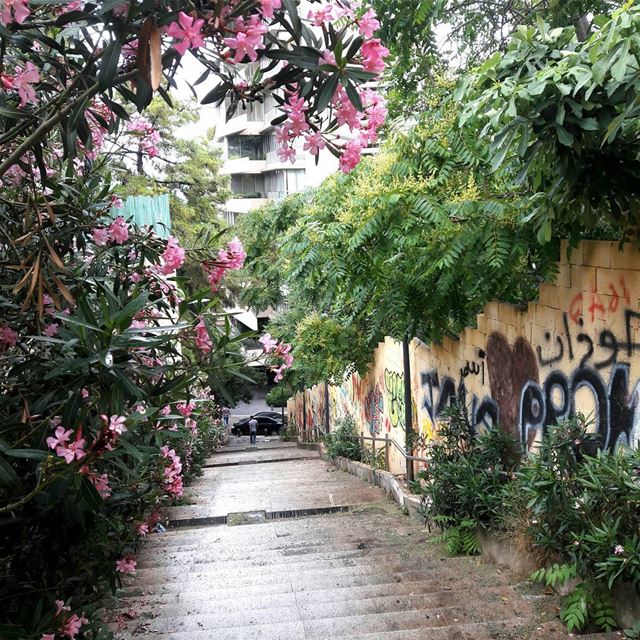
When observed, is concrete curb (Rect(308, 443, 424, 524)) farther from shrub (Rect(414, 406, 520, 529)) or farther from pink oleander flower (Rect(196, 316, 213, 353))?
pink oleander flower (Rect(196, 316, 213, 353))

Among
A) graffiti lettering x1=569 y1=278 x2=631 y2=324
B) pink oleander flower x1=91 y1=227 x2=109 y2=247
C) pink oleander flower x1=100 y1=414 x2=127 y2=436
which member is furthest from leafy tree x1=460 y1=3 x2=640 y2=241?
pink oleander flower x1=100 y1=414 x2=127 y2=436

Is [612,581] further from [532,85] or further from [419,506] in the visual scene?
[419,506]

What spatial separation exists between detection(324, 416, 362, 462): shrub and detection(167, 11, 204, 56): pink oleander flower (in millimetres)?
13131

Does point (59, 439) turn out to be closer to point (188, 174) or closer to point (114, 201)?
point (114, 201)

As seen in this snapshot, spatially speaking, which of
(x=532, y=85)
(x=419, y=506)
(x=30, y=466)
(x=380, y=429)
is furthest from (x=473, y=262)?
(x=380, y=429)

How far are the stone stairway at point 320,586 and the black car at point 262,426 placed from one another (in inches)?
964

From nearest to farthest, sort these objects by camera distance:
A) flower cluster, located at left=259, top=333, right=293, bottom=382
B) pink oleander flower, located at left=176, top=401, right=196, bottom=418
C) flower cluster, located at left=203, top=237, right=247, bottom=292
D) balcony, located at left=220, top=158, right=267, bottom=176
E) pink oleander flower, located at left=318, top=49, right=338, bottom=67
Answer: pink oleander flower, located at left=318, top=49, right=338, bottom=67 → flower cluster, located at left=259, top=333, right=293, bottom=382 → pink oleander flower, located at left=176, top=401, right=196, bottom=418 → flower cluster, located at left=203, top=237, right=247, bottom=292 → balcony, located at left=220, top=158, right=267, bottom=176

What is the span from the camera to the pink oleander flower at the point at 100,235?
3.98m

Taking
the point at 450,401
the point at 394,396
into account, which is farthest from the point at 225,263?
the point at 394,396

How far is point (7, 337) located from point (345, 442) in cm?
1310

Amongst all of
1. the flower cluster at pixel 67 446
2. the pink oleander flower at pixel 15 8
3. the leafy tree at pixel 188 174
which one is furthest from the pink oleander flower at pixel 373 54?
the leafy tree at pixel 188 174

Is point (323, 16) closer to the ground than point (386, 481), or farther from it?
farther from it

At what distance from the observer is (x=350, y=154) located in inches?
128

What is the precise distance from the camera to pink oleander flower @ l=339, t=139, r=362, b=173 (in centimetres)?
323
